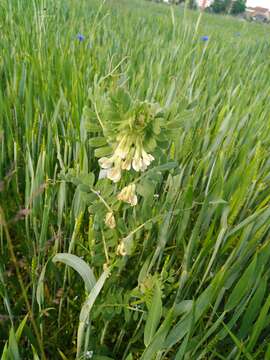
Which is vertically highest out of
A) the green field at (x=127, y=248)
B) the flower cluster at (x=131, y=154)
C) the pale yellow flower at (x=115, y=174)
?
the flower cluster at (x=131, y=154)

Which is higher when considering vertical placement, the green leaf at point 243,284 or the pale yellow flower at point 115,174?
the pale yellow flower at point 115,174

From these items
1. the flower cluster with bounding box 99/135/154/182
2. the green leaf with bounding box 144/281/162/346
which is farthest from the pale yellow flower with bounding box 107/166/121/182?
the green leaf with bounding box 144/281/162/346

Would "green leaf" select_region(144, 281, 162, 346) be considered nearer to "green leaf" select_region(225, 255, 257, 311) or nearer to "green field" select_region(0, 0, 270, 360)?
"green field" select_region(0, 0, 270, 360)

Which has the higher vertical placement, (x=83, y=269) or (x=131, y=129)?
(x=131, y=129)

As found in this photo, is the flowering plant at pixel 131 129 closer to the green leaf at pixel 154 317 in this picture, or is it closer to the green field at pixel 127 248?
the green field at pixel 127 248

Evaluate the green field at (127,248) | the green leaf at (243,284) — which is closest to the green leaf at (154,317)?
the green field at (127,248)

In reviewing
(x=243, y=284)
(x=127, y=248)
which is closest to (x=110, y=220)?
(x=127, y=248)

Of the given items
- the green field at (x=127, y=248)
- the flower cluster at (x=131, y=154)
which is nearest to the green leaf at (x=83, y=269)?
the green field at (x=127, y=248)

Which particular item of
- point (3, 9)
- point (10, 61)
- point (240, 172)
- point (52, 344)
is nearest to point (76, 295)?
point (52, 344)

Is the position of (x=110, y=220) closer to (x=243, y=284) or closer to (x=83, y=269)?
(x=83, y=269)

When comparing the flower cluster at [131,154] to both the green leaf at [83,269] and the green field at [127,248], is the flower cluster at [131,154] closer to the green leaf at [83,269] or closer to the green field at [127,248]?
the green field at [127,248]

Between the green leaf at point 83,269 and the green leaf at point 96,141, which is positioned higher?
the green leaf at point 96,141

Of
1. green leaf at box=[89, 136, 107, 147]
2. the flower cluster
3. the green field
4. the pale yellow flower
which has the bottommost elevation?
the green field

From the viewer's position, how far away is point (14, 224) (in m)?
0.62
